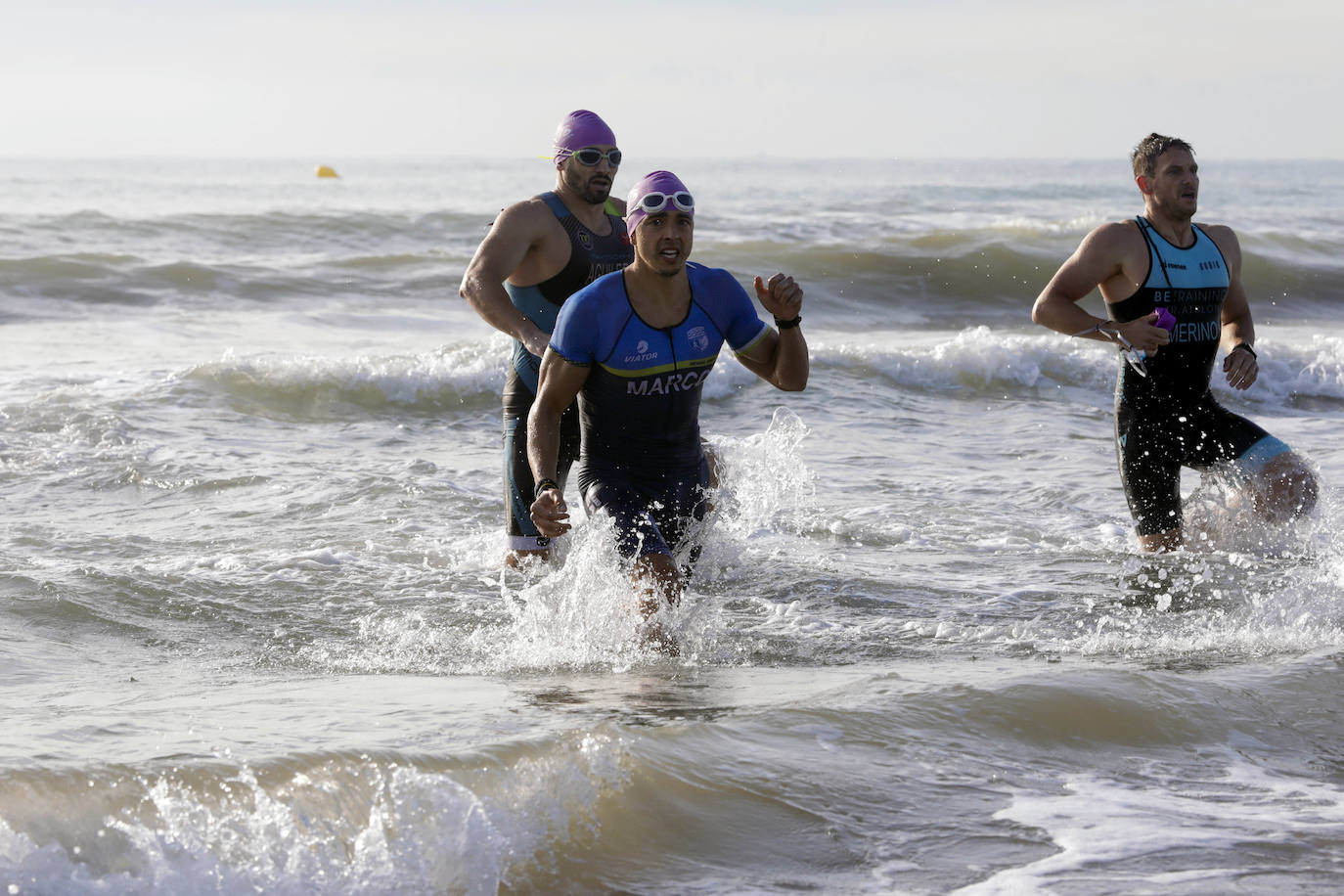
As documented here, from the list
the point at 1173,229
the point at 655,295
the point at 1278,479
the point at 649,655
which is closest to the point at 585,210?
the point at 655,295

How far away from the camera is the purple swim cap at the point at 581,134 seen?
5672 millimetres

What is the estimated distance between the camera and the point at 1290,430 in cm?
1103

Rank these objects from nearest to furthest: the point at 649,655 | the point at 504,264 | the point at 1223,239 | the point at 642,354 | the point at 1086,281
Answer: the point at 642,354, the point at 649,655, the point at 504,264, the point at 1086,281, the point at 1223,239

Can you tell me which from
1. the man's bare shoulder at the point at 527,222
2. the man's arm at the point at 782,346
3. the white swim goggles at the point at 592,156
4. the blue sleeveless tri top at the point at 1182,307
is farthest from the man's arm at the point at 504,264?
the blue sleeveless tri top at the point at 1182,307

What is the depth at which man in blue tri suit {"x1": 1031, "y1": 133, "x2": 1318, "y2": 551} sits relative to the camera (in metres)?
5.87

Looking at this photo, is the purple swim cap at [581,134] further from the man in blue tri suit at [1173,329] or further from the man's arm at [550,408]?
the man in blue tri suit at [1173,329]

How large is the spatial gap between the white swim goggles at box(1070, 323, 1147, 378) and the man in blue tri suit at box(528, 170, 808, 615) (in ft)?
5.06

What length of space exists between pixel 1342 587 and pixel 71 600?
5.19m

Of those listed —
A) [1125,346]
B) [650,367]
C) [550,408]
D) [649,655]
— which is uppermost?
[1125,346]

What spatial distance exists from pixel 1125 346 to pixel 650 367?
7.52 ft

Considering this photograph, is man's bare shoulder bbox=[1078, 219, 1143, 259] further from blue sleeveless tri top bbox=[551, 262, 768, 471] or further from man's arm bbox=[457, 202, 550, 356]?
man's arm bbox=[457, 202, 550, 356]

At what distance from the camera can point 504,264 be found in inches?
222

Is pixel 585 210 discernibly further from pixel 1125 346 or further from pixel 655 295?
pixel 1125 346

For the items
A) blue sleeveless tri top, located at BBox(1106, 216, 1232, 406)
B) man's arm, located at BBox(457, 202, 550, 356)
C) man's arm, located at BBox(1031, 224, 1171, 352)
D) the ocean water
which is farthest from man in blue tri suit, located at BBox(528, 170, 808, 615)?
blue sleeveless tri top, located at BBox(1106, 216, 1232, 406)
